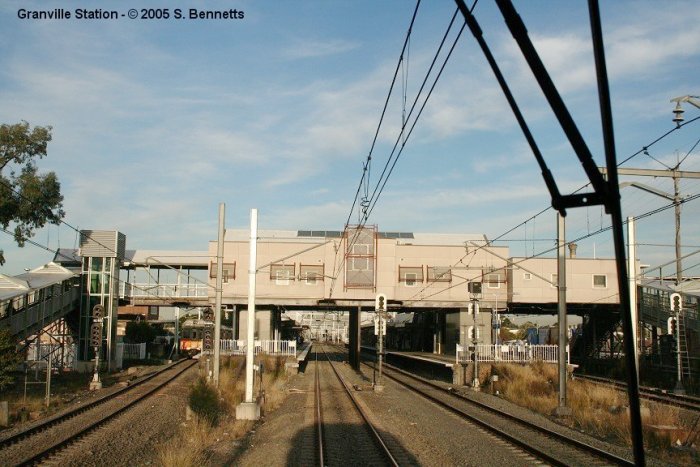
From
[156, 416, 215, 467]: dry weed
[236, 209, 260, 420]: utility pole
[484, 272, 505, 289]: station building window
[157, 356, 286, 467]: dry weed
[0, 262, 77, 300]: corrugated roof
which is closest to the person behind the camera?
[156, 416, 215, 467]: dry weed

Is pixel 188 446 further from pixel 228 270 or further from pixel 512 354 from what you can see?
pixel 228 270

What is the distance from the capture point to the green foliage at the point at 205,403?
19188 millimetres

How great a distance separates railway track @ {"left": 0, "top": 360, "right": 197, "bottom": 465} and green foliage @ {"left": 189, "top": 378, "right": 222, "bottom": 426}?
8.22 ft

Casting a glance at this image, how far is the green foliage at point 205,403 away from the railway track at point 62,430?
2506mm

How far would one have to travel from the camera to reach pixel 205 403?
2000 cm

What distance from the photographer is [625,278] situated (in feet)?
10.0

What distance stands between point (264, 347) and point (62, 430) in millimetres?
26991

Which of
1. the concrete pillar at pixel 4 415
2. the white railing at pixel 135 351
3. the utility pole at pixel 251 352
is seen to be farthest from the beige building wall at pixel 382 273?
the concrete pillar at pixel 4 415

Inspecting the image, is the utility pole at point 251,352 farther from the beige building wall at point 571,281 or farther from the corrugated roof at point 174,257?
the corrugated roof at point 174,257

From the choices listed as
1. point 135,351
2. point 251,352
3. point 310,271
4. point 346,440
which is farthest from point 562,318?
point 135,351

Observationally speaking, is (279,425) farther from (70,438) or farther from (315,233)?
(315,233)

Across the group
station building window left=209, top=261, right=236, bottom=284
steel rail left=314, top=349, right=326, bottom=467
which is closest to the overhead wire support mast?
steel rail left=314, top=349, right=326, bottom=467

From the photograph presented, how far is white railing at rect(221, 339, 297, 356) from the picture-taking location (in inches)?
1708

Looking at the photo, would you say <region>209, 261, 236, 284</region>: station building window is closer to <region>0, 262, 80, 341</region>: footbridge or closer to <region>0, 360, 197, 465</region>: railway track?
<region>0, 262, 80, 341</region>: footbridge
